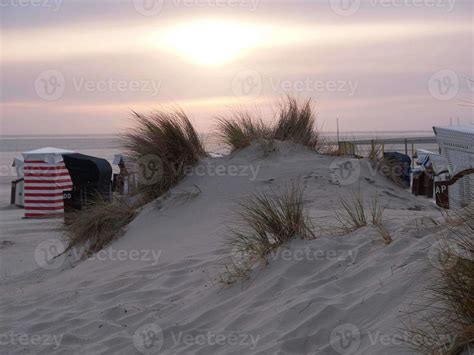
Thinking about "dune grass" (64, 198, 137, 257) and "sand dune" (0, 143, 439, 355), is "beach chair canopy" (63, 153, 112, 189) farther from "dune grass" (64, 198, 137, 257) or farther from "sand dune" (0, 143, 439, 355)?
"sand dune" (0, 143, 439, 355)

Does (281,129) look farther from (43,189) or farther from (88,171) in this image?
(43,189)

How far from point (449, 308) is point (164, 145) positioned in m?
7.37

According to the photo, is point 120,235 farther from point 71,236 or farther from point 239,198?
point 239,198

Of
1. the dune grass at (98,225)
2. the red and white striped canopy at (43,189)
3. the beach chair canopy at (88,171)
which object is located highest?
the beach chair canopy at (88,171)

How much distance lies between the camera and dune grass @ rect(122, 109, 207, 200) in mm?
10789

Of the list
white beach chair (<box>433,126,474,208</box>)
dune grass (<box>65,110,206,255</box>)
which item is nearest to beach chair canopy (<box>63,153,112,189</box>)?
dune grass (<box>65,110,206,255</box>)

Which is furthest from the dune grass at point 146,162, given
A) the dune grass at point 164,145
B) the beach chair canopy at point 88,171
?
the beach chair canopy at point 88,171

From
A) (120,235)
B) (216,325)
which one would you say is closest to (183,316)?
(216,325)

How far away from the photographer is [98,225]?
402 inches

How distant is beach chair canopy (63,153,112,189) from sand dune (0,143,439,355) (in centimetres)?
268

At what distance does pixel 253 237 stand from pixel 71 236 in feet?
14.9

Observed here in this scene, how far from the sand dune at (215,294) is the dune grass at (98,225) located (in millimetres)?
323

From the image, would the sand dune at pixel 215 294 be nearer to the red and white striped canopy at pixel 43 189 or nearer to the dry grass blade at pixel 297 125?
the dry grass blade at pixel 297 125

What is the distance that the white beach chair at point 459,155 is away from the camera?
6637 millimetres
